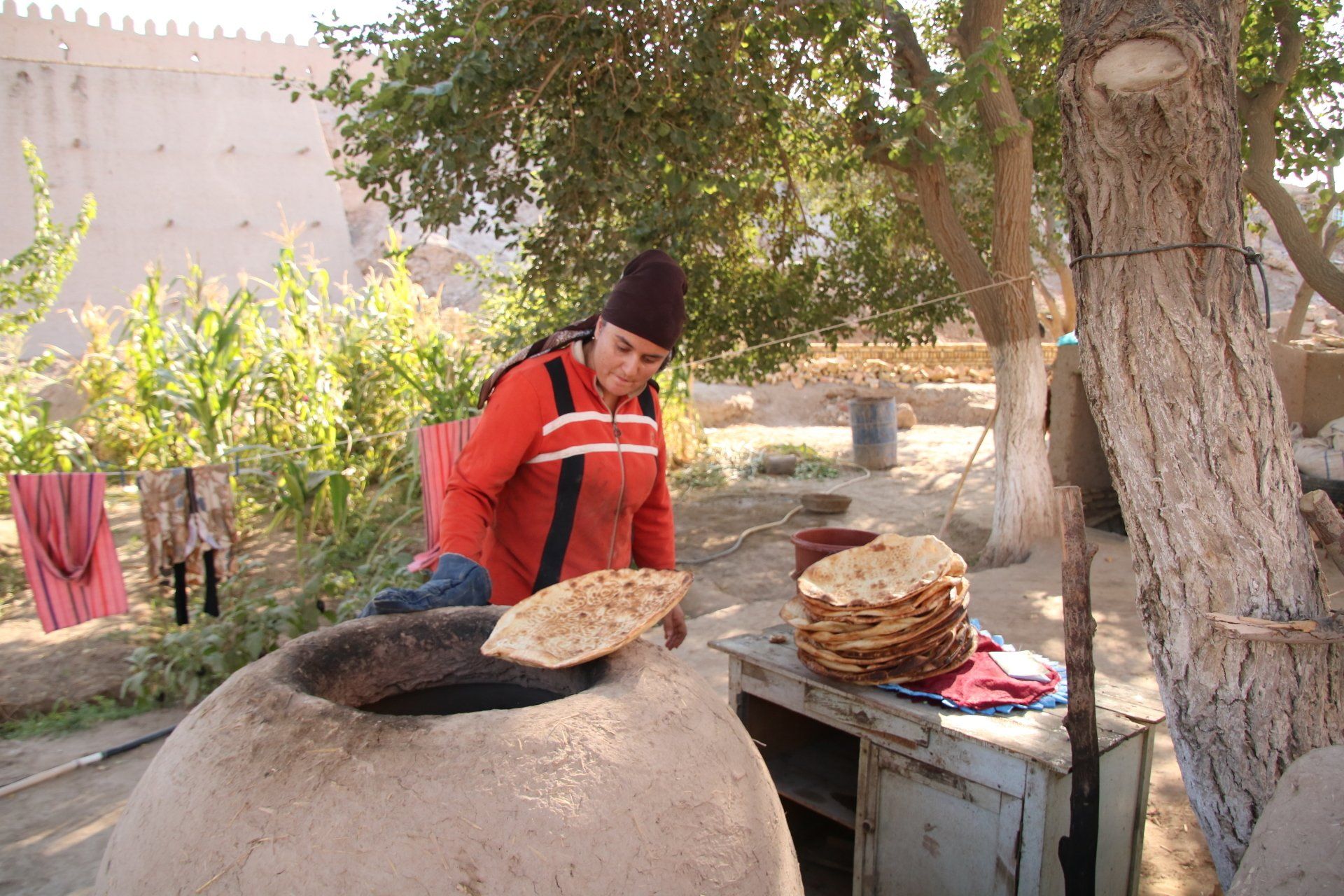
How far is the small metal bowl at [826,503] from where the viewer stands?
7.85 metres

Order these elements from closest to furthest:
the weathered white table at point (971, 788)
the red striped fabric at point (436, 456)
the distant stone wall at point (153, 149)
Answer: the weathered white table at point (971, 788)
the red striped fabric at point (436, 456)
the distant stone wall at point (153, 149)

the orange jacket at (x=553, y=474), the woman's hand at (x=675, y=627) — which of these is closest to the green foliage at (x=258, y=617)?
the orange jacket at (x=553, y=474)

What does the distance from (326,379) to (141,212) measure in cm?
1336

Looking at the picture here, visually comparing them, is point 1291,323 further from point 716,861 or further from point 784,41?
point 716,861

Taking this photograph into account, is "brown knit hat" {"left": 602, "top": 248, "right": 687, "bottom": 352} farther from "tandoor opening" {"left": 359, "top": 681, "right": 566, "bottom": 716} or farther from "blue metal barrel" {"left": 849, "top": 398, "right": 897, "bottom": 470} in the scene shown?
"blue metal barrel" {"left": 849, "top": 398, "right": 897, "bottom": 470}

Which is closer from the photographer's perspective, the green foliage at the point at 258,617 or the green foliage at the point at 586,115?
the green foliage at the point at 258,617

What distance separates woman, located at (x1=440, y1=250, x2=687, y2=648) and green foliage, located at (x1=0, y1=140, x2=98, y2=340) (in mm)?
6607

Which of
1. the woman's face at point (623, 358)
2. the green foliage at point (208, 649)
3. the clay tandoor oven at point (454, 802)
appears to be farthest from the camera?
the green foliage at point (208, 649)

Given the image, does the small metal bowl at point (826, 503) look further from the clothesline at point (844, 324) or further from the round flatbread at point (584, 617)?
the round flatbread at point (584, 617)

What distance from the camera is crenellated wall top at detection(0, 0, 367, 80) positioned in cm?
1695

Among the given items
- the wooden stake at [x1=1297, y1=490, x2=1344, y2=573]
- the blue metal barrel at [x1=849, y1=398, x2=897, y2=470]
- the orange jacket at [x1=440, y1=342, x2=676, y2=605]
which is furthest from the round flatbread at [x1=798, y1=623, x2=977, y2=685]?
the blue metal barrel at [x1=849, y1=398, x2=897, y2=470]

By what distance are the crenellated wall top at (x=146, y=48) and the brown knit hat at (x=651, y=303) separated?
16.8 m

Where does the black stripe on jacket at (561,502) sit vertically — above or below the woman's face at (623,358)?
below

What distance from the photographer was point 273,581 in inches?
223
